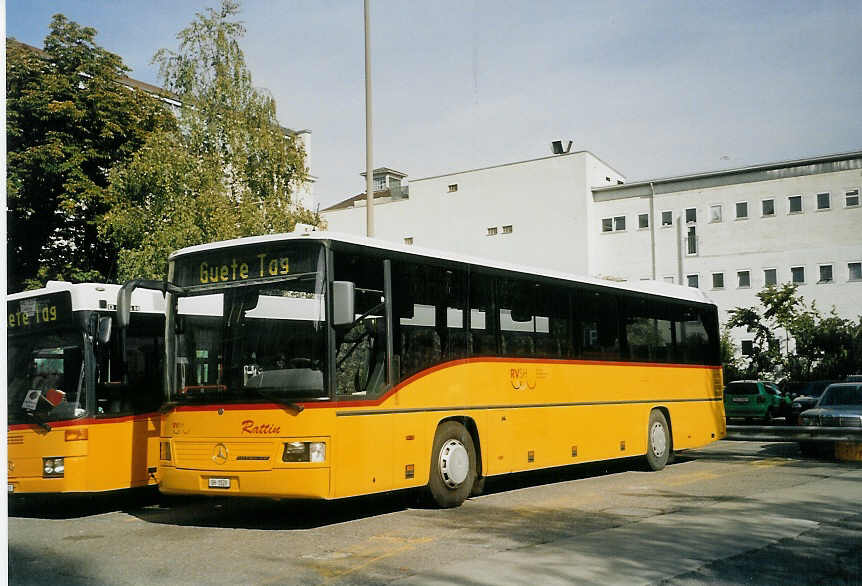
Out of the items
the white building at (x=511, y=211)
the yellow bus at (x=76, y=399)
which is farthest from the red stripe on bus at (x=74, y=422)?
the white building at (x=511, y=211)

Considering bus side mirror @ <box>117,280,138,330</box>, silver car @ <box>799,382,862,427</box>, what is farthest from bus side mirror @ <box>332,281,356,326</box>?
silver car @ <box>799,382,862,427</box>

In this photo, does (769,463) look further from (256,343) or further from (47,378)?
(47,378)

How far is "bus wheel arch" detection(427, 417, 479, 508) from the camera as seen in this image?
38.7ft

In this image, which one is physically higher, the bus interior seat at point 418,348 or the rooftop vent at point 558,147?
the rooftop vent at point 558,147

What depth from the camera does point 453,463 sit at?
39.3 ft

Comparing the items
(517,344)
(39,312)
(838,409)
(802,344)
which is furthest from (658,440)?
(802,344)

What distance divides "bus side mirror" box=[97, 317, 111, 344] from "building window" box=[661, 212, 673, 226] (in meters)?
55.9

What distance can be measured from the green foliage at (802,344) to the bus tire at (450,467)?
131 ft

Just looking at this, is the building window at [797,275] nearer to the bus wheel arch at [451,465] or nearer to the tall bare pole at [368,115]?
the tall bare pole at [368,115]

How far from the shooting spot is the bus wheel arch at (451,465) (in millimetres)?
11789

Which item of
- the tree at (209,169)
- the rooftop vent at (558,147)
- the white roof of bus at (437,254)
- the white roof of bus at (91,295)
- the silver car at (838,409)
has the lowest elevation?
the silver car at (838,409)

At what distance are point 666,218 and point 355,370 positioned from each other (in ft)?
184

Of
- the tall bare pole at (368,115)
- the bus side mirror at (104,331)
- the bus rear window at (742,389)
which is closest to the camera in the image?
the bus side mirror at (104,331)

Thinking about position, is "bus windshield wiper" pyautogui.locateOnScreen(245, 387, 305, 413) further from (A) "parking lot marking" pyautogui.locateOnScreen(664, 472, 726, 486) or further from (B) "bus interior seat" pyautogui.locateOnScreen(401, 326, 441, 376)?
(A) "parking lot marking" pyautogui.locateOnScreen(664, 472, 726, 486)
